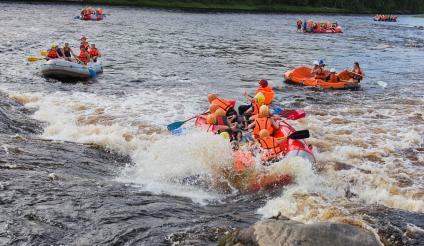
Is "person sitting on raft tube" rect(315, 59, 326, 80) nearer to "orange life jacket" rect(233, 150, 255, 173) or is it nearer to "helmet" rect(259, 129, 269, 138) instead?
"helmet" rect(259, 129, 269, 138)

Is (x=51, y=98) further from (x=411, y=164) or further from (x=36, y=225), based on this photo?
(x=411, y=164)

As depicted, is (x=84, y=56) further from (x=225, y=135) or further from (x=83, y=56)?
(x=225, y=135)

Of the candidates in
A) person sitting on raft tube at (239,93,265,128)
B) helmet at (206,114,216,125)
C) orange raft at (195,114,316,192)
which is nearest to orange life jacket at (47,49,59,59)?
person sitting on raft tube at (239,93,265,128)

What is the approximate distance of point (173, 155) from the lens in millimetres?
11164

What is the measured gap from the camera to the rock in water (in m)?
5.34

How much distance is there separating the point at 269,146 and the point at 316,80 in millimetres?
11115

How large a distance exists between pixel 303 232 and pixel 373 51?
104ft

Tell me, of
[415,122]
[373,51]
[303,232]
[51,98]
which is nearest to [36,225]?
[303,232]

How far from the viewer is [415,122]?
1573cm

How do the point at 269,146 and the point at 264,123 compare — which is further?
the point at 264,123

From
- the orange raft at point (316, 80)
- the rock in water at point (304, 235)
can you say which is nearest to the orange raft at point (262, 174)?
the rock in water at point (304, 235)

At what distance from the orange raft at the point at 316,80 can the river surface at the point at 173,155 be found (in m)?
0.67

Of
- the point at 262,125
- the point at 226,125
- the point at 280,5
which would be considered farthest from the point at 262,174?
the point at 280,5

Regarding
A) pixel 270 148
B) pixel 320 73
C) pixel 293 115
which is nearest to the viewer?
pixel 270 148
